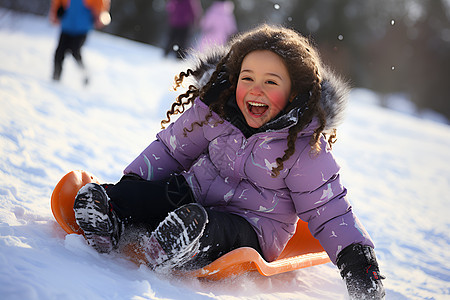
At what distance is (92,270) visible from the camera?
125 cm

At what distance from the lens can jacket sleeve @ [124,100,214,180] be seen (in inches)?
71.1

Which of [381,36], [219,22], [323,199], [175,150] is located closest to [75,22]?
[175,150]

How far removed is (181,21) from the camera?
852cm

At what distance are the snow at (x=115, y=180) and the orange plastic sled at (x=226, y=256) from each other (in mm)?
41

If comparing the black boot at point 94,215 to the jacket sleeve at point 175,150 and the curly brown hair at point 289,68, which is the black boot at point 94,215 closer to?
the jacket sleeve at point 175,150

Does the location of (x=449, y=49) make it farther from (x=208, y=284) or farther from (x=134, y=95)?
(x=208, y=284)

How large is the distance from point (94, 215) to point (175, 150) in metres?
0.56

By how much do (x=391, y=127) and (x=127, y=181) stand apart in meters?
6.58

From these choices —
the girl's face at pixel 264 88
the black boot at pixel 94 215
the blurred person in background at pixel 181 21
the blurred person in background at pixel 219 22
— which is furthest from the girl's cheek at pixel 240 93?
the blurred person in background at pixel 219 22

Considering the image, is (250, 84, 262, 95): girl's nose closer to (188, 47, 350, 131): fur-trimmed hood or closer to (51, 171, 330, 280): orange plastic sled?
(188, 47, 350, 131): fur-trimmed hood

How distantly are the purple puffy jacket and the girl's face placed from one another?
0.27 feet

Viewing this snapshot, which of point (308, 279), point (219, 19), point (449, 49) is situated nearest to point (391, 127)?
point (219, 19)

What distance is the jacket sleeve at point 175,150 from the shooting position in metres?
1.81

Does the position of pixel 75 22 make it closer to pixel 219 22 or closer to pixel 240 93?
pixel 240 93
